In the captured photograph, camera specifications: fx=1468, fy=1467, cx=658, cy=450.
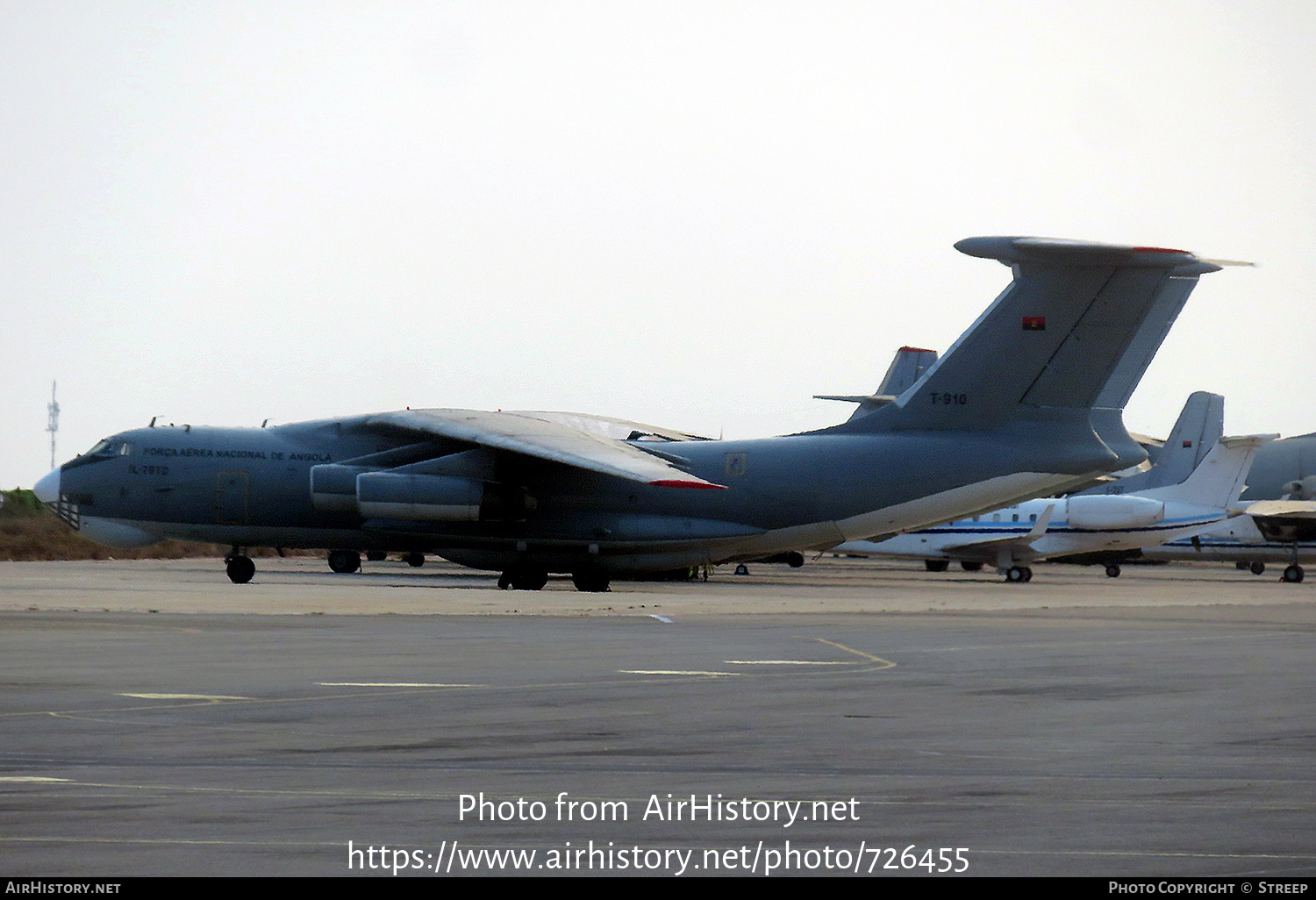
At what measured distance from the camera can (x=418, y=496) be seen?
1164 inches

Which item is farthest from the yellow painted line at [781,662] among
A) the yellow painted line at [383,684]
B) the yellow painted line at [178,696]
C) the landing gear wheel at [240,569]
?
the landing gear wheel at [240,569]

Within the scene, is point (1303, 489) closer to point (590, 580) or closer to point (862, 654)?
point (590, 580)

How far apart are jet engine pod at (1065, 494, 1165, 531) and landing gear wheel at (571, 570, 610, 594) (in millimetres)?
24214

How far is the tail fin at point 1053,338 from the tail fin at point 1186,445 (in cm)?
2867

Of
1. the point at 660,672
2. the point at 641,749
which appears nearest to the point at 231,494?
the point at 660,672

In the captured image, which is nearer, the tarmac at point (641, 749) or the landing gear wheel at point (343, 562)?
the tarmac at point (641, 749)

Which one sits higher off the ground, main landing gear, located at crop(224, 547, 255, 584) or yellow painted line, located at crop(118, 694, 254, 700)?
yellow painted line, located at crop(118, 694, 254, 700)

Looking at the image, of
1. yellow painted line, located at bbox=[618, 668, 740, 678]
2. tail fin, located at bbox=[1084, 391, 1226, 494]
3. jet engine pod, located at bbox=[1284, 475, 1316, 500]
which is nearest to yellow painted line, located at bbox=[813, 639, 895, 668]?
yellow painted line, located at bbox=[618, 668, 740, 678]

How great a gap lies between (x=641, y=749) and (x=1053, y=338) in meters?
22.0

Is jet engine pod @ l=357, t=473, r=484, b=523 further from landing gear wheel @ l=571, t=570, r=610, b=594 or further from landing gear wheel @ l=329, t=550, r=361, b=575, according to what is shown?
landing gear wheel @ l=329, t=550, r=361, b=575

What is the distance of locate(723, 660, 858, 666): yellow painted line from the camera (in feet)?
45.6

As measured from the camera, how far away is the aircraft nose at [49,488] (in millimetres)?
32906

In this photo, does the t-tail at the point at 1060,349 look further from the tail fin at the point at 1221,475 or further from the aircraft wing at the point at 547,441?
the tail fin at the point at 1221,475
